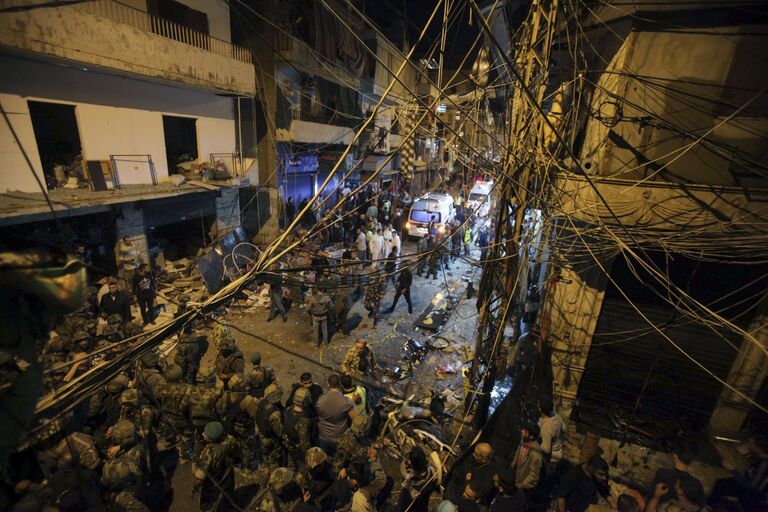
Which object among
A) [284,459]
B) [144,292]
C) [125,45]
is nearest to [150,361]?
[284,459]

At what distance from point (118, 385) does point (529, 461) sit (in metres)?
6.70

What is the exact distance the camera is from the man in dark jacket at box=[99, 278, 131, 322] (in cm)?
912

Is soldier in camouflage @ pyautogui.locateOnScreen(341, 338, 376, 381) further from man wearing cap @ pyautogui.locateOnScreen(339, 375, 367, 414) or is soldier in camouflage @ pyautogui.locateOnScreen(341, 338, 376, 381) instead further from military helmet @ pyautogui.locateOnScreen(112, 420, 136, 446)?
military helmet @ pyautogui.locateOnScreen(112, 420, 136, 446)

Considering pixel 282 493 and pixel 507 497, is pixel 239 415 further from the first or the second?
pixel 507 497

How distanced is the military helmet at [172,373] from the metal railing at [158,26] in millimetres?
8879

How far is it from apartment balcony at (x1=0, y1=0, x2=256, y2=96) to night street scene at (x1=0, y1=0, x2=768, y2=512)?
0.07 m

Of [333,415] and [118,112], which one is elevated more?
[118,112]

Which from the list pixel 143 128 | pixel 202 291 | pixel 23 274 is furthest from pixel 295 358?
pixel 143 128

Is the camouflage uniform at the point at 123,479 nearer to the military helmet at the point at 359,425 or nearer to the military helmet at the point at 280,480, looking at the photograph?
the military helmet at the point at 280,480

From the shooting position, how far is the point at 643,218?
6.14 m

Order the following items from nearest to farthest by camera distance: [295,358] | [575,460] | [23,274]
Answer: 1. [23,274]
2. [575,460]
3. [295,358]

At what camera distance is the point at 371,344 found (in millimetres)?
10172

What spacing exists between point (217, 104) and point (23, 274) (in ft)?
49.4

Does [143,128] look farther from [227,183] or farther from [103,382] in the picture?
[103,382]
